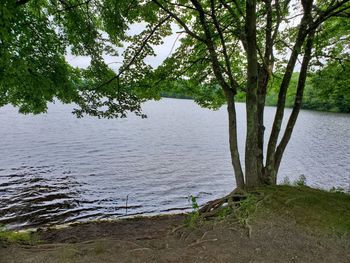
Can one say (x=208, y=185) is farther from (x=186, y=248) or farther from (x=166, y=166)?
(x=186, y=248)

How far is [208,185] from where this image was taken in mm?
17203

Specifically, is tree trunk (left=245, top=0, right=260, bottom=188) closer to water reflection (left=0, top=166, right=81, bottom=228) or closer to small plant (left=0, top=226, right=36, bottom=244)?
small plant (left=0, top=226, right=36, bottom=244)

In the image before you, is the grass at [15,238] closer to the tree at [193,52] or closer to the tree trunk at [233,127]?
the tree at [193,52]

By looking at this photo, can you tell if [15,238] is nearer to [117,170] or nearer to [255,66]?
Answer: [255,66]

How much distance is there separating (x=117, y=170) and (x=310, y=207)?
1444 centimetres

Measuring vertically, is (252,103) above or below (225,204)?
above

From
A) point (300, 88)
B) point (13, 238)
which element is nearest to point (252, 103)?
point (300, 88)

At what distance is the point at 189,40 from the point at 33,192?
11.0m

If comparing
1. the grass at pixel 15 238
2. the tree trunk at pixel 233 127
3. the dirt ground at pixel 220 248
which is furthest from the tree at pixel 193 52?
the grass at pixel 15 238

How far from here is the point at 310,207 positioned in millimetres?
6551

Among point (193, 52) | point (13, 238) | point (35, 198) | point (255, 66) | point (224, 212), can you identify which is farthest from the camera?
point (35, 198)

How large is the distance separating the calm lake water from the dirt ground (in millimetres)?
6680

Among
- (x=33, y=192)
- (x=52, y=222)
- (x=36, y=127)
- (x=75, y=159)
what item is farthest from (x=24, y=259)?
(x=36, y=127)

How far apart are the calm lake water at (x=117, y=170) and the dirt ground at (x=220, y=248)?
21.9ft
